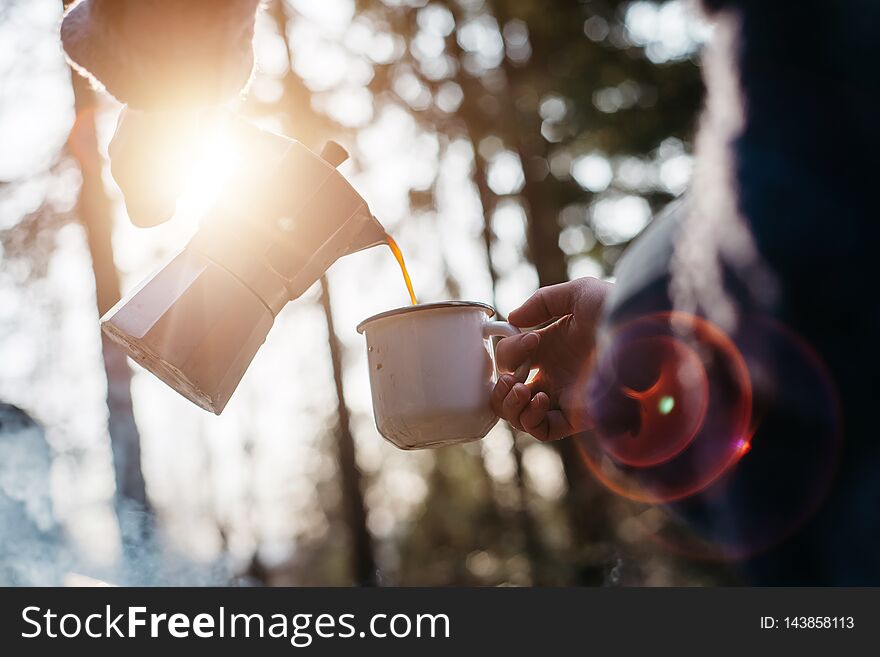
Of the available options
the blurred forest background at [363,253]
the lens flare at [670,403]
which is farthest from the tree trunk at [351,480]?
the lens flare at [670,403]

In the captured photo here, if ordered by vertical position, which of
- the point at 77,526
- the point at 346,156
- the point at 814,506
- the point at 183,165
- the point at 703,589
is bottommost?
the point at 814,506

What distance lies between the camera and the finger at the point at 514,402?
162cm

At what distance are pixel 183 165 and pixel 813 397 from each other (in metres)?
1.23

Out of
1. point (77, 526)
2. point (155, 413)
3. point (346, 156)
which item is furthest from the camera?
point (155, 413)

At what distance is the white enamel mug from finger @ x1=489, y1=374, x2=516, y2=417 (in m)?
0.02

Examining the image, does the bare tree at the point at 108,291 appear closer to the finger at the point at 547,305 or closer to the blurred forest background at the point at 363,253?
the blurred forest background at the point at 363,253

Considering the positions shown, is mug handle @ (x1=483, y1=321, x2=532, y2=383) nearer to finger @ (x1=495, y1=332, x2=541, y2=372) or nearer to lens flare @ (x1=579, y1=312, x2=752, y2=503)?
finger @ (x1=495, y1=332, x2=541, y2=372)

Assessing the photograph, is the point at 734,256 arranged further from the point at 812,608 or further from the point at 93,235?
the point at 93,235

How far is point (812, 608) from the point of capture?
0.96m

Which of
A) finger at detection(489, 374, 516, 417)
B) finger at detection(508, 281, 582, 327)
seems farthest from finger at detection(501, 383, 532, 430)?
finger at detection(508, 281, 582, 327)

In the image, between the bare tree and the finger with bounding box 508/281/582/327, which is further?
the bare tree

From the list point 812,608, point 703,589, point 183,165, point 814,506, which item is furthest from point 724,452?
point 703,589

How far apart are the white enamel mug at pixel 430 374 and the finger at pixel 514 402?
0.14 ft

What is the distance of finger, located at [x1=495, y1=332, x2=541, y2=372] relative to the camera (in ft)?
5.50
